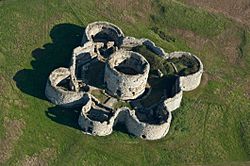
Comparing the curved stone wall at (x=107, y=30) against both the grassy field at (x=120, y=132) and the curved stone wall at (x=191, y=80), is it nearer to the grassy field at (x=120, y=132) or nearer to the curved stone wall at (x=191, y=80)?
the grassy field at (x=120, y=132)

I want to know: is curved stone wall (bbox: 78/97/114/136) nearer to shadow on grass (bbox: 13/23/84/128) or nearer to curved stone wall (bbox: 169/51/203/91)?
shadow on grass (bbox: 13/23/84/128)

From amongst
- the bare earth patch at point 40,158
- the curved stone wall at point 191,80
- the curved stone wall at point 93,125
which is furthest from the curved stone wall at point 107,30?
the bare earth patch at point 40,158

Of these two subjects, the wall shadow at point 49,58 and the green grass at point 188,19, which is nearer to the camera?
the wall shadow at point 49,58

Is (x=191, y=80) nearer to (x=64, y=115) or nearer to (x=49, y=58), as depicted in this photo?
(x=64, y=115)

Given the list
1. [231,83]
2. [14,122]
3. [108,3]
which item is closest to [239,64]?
[231,83]

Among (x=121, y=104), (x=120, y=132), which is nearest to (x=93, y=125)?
(x=120, y=132)

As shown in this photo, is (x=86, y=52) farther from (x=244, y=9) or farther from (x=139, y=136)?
(x=244, y=9)

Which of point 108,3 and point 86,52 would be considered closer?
point 86,52
